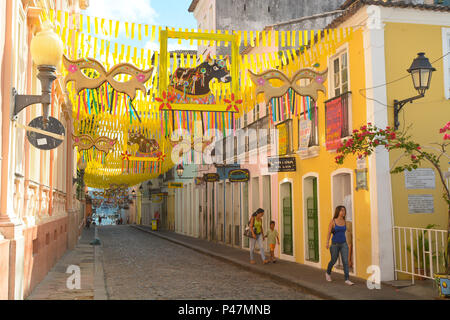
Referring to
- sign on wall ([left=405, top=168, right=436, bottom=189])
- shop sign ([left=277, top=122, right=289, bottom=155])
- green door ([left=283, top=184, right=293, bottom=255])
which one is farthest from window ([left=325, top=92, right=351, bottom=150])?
green door ([left=283, top=184, right=293, bottom=255])

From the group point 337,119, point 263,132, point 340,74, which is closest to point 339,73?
point 340,74

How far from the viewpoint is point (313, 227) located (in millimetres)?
15391

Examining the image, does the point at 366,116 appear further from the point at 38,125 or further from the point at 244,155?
the point at 244,155

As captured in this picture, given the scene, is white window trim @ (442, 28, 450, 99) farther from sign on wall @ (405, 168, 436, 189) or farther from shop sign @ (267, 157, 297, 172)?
shop sign @ (267, 157, 297, 172)

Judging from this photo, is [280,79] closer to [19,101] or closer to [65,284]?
[19,101]

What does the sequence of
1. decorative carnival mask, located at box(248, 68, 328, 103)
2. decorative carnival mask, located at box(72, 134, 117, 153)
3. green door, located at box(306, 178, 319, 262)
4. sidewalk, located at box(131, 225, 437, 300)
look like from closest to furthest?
sidewalk, located at box(131, 225, 437, 300)
decorative carnival mask, located at box(248, 68, 328, 103)
green door, located at box(306, 178, 319, 262)
decorative carnival mask, located at box(72, 134, 117, 153)

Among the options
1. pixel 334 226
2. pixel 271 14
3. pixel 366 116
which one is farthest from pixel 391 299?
pixel 271 14

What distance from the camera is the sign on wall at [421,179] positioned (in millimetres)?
11945

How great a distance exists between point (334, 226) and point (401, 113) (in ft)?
10.7

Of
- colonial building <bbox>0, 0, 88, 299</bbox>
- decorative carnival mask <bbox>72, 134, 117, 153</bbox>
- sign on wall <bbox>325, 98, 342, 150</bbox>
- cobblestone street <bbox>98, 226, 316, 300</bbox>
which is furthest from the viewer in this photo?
decorative carnival mask <bbox>72, 134, 117, 153</bbox>

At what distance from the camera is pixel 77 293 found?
10125 millimetres

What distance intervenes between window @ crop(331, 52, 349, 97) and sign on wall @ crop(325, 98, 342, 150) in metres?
0.34

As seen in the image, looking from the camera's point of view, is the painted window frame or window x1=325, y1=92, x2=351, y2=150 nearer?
window x1=325, y1=92, x2=351, y2=150

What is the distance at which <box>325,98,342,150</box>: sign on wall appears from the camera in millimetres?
13305
